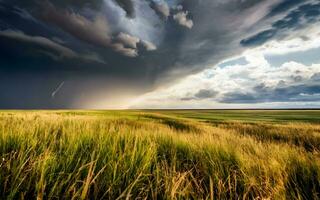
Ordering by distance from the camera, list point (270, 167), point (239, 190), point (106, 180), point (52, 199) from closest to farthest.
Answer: point (52, 199)
point (106, 180)
point (239, 190)
point (270, 167)

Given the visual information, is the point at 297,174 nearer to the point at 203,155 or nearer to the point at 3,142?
the point at 203,155

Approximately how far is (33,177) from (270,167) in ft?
8.93

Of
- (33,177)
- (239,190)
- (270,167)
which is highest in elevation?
(33,177)

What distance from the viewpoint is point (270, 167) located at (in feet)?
9.01

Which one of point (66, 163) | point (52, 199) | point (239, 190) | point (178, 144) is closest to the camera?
point (52, 199)

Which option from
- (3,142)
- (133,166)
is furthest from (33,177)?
(3,142)

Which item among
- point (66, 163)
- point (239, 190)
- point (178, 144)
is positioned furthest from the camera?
point (178, 144)

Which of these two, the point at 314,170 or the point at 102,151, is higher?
the point at 102,151

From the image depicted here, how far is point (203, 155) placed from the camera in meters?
3.56

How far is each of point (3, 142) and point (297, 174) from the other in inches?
156

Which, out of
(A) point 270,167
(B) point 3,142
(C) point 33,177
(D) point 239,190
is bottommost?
(D) point 239,190

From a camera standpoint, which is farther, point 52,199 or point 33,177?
point 33,177

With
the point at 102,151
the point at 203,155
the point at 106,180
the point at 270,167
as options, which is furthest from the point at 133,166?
the point at 270,167

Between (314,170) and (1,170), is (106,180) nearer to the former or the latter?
(1,170)
